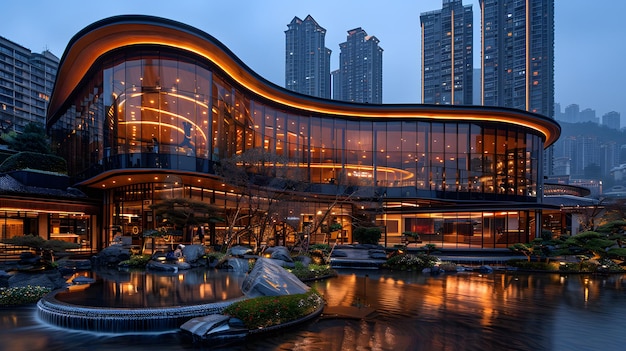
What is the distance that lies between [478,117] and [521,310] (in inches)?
1329

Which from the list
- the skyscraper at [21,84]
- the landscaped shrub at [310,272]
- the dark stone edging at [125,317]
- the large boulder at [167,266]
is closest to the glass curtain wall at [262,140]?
the landscaped shrub at [310,272]

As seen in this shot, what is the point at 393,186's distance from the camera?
4384 cm

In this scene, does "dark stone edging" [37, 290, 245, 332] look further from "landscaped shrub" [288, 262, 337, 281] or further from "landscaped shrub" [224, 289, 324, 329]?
"landscaped shrub" [288, 262, 337, 281]

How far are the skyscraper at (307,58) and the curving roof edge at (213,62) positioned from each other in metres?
93.5

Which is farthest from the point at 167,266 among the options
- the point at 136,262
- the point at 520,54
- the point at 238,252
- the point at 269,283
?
the point at 520,54

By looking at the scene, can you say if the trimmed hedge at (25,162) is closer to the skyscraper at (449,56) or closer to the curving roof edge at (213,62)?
the curving roof edge at (213,62)

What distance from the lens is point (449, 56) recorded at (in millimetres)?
111188

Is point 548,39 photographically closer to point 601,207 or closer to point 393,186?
point 601,207

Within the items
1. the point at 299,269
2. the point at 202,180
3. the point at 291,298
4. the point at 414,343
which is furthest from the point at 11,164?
the point at 414,343

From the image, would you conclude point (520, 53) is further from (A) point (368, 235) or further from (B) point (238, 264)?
(B) point (238, 264)

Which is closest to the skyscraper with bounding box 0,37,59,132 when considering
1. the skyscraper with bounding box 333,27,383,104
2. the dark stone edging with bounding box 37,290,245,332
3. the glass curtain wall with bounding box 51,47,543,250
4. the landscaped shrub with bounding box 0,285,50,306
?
the glass curtain wall with bounding box 51,47,543,250

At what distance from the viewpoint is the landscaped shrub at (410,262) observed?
25828mm

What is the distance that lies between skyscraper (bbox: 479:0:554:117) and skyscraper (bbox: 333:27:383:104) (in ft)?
141

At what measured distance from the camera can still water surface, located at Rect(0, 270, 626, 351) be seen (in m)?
10.3
